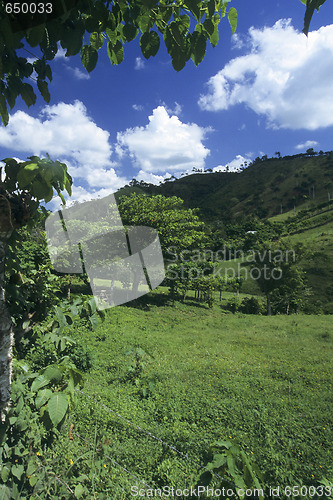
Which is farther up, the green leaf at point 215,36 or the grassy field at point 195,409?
the green leaf at point 215,36

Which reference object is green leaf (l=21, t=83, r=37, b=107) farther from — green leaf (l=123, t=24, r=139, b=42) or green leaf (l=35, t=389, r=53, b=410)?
green leaf (l=35, t=389, r=53, b=410)

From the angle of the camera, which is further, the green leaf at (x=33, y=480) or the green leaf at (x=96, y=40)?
the green leaf at (x=33, y=480)

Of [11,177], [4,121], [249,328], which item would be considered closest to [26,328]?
[11,177]

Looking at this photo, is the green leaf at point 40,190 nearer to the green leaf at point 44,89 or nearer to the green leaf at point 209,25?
the green leaf at point 44,89

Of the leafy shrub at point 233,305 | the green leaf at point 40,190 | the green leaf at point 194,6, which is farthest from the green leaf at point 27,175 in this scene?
the leafy shrub at point 233,305

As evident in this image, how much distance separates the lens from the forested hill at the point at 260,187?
347 feet

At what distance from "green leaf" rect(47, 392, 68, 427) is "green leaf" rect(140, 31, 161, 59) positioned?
6.38ft

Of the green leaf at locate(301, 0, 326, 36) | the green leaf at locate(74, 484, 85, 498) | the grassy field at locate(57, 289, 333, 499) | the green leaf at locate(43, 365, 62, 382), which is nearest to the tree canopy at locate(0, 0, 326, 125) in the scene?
the green leaf at locate(301, 0, 326, 36)

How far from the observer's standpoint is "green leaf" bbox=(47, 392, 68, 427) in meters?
1.33

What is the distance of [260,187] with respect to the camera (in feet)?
412

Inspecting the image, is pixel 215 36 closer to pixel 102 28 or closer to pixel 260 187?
pixel 102 28

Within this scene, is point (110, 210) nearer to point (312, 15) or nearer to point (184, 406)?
point (184, 406)

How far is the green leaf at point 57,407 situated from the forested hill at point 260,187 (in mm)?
92613

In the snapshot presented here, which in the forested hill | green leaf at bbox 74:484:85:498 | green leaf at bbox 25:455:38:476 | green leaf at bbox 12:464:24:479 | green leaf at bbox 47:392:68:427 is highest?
the forested hill
